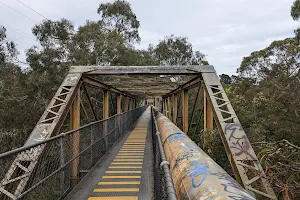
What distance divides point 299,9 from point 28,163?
101 ft

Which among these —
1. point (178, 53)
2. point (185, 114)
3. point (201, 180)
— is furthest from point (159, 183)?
point (178, 53)

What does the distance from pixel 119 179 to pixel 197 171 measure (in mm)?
4071

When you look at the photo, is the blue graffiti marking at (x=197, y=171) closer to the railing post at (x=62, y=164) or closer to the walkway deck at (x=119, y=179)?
the walkway deck at (x=119, y=179)

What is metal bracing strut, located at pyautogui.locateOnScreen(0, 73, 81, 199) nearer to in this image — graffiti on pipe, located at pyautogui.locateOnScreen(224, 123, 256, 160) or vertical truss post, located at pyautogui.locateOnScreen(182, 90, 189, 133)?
graffiti on pipe, located at pyautogui.locateOnScreen(224, 123, 256, 160)

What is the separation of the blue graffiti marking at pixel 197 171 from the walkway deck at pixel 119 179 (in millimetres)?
2438

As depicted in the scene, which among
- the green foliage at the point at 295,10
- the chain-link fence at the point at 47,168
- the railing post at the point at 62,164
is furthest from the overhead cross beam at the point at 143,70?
the green foliage at the point at 295,10

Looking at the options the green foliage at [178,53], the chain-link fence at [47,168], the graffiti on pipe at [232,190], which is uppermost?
the green foliage at [178,53]

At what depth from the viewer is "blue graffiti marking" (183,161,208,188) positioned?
268 centimetres

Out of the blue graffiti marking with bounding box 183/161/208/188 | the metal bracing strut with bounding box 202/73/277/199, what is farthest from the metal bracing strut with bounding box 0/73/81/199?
the metal bracing strut with bounding box 202/73/277/199

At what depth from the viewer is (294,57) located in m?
23.6

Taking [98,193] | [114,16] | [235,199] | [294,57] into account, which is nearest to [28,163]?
[98,193]

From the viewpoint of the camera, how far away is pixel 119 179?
21.7ft

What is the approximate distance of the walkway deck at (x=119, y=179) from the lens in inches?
215

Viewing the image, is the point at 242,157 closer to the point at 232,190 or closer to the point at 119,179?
the point at 119,179
